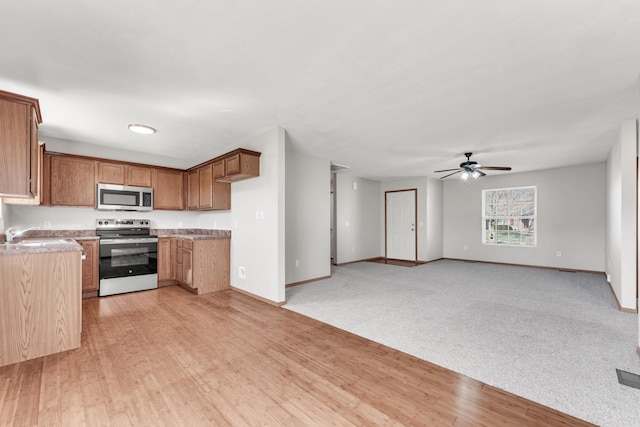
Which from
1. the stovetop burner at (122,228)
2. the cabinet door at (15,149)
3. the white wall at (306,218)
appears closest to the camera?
the cabinet door at (15,149)

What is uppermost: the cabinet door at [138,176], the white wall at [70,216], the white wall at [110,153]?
the white wall at [110,153]

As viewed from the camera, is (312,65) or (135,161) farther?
(135,161)

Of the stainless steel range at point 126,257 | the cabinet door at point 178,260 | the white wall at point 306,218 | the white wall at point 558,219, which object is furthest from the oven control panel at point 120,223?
the white wall at point 558,219

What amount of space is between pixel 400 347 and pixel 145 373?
6.85 ft

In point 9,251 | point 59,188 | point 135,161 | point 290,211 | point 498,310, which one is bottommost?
point 498,310

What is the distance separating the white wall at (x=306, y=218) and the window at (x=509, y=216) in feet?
15.4

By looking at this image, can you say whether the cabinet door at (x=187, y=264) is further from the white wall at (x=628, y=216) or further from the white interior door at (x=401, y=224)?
the white wall at (x=628, y=216)

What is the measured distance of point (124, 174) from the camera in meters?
4.69

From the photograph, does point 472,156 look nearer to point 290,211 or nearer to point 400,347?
point 290,211

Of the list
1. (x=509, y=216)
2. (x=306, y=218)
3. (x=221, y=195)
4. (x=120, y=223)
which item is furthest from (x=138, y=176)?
(x=509, y=216)

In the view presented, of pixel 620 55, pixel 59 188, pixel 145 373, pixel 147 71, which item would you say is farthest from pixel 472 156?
pixel 59 188

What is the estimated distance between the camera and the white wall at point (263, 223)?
3.72m

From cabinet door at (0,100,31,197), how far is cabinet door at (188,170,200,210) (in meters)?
2.68

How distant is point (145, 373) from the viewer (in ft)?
6.89
